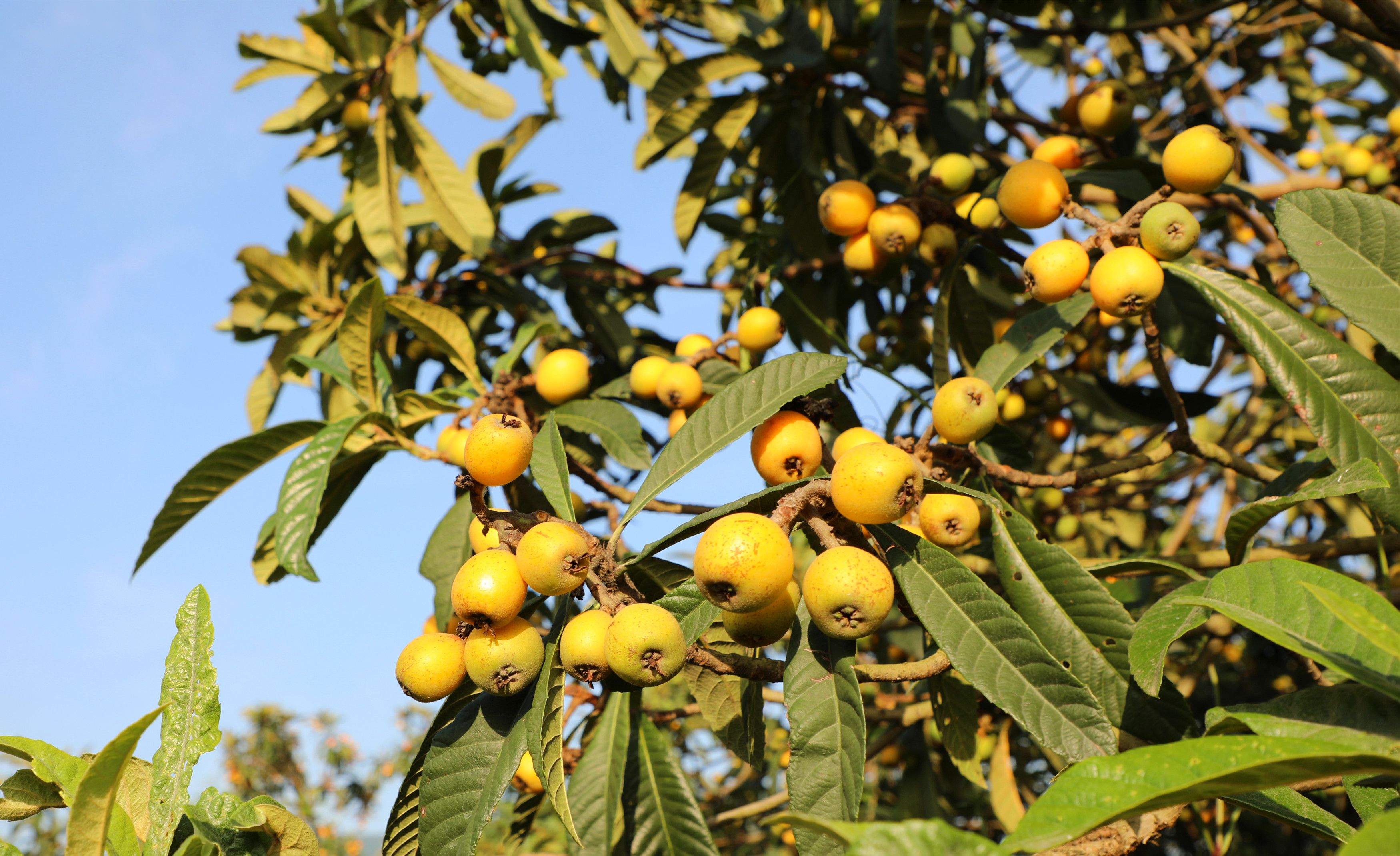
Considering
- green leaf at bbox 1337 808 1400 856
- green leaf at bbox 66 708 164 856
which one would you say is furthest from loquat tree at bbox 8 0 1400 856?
green leaf at bbox 66 708 164 856

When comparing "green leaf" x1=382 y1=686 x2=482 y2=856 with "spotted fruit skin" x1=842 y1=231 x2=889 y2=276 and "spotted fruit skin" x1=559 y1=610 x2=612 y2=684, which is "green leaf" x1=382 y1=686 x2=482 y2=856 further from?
"spotted fruit skin" x1=842 y1=231 x2=889 y2=276

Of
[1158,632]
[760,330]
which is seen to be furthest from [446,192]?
[1158,632]

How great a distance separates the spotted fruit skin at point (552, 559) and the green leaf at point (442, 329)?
1.21 m

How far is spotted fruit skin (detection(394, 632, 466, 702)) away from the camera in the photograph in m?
1.40

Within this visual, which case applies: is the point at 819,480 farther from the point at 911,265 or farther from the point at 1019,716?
the point at 911,265

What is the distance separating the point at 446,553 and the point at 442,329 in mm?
629

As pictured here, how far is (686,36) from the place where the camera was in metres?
3.40

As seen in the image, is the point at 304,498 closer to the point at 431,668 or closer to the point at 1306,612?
the point at 431,668

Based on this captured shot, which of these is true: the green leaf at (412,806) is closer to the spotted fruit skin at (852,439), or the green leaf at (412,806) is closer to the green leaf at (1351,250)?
the spotted fruit skin at (852,439)

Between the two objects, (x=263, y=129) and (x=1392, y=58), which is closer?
(x=1392, y=58)

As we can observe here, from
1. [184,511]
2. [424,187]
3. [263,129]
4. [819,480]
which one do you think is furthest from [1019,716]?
[263,129]

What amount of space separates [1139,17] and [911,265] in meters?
1.24

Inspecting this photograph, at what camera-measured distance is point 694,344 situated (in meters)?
2.37

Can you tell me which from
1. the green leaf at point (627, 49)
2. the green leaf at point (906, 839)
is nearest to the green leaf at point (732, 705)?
the green leaf at point (906, 839)
